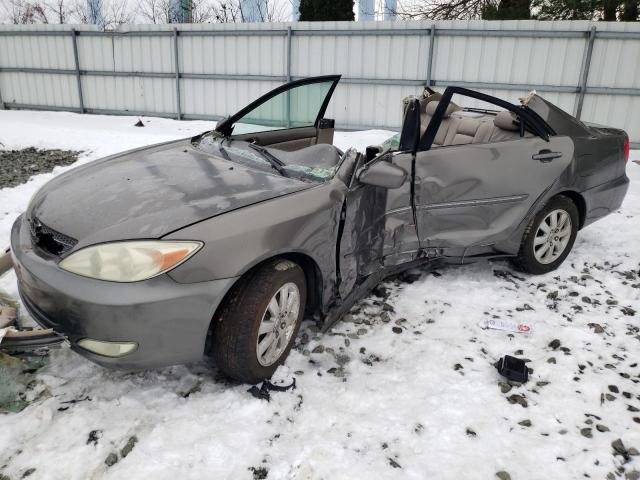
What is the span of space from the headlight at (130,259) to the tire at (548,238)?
107 inches

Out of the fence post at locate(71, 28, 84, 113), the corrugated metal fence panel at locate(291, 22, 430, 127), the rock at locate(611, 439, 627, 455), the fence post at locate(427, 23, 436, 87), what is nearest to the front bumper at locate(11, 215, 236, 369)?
the rock at locate(611, 439, 627, 455)

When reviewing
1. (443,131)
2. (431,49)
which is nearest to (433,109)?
(443,131)

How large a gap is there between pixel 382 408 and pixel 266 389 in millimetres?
572

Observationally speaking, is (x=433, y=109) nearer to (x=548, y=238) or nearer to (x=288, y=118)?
(x=288, y=118)

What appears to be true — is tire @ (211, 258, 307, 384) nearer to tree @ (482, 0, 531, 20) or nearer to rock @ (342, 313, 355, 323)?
rock @ (342, 313, 355, 323)

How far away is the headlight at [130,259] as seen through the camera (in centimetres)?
204

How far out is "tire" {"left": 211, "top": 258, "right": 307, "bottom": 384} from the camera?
90.5 inches

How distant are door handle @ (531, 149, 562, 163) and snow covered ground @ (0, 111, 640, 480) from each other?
1.03 metres

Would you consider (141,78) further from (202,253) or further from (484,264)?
(202,253)

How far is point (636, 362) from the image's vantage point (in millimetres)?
2881

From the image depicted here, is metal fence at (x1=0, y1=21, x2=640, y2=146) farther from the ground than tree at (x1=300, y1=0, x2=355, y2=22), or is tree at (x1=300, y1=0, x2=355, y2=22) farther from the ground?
tree at (x1=300, y1=0, x2=355, y2=22)

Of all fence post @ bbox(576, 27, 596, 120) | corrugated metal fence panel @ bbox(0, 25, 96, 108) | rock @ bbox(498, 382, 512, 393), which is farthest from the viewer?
corrugated metal fence panel @ bbox(0, 25, 96, 108)

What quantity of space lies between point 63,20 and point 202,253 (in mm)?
27810

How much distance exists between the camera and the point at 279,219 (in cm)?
238
